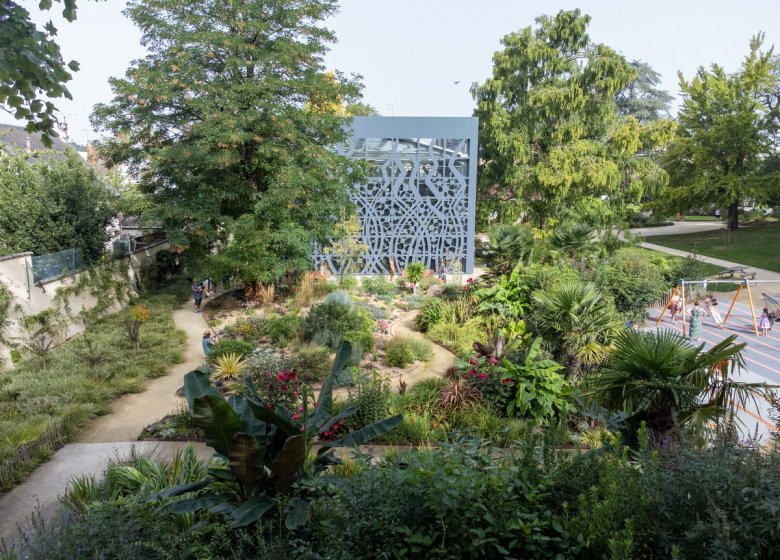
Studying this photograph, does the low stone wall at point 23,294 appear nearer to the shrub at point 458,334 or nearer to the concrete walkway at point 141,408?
the concrete walkway at point 141,408

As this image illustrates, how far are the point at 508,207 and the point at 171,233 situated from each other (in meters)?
16.0

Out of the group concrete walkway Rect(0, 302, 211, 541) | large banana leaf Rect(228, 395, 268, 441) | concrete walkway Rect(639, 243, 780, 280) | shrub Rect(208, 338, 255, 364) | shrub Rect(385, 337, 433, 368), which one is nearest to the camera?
large banana leaf Rect(228, 395, 268, 441)

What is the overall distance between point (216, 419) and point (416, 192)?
18792mm

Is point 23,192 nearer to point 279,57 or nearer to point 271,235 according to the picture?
point 271,235

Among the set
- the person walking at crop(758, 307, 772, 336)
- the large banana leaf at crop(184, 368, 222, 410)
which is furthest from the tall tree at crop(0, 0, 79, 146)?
the person walking at crop(758, 307, 772, 336)

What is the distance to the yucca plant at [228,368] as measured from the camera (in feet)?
35.1

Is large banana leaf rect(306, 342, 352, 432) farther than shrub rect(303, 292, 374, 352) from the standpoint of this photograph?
No

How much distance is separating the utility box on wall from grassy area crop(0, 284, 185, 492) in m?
10.4

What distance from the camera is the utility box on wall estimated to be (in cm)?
2150

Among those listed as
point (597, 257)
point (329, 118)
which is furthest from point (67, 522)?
point (597, 257)

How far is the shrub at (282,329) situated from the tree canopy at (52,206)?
252 inches

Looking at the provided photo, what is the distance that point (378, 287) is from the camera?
62.4 ft

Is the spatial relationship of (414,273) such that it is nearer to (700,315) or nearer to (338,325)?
(338,325)

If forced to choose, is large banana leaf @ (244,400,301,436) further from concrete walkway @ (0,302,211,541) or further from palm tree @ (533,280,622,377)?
palm tree @ (533,280,622,377)
